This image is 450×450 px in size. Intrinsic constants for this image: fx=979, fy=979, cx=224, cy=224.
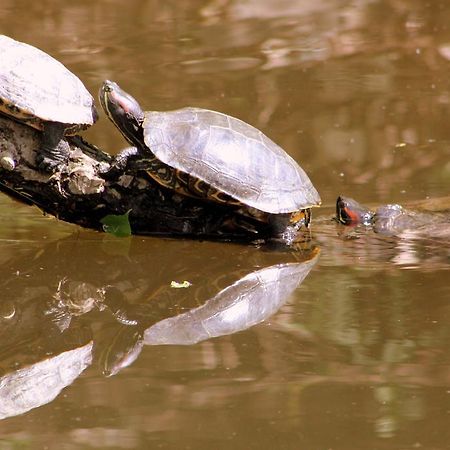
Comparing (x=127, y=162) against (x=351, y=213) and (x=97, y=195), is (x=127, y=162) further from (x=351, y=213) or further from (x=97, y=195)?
(x=351, y=213)

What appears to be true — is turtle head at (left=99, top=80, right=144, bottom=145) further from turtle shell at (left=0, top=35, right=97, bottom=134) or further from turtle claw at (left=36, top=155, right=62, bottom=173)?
turtle claw at (left=36, top=155, right=62, bottom=173)

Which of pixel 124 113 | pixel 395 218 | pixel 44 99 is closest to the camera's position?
pixel 44 99

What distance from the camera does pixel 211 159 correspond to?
6121 millimetres

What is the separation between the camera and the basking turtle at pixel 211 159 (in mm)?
6062

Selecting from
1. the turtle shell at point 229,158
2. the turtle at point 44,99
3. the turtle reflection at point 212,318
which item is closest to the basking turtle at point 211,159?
the turtle shell at point 229,158

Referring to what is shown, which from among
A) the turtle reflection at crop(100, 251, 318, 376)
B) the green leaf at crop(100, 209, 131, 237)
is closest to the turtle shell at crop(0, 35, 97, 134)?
the green leaf at crop(100, 209, 131, 237)

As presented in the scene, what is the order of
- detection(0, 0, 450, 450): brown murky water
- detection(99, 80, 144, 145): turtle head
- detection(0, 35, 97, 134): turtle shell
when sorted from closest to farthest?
detection(0, 0, 450, 450): brown murky water
detection(0, 35, 97, 134): turtle shell
detection(99, 80, 144, 145): turtle head

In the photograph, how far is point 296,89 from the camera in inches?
401

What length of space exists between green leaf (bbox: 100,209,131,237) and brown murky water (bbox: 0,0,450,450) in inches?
2.8

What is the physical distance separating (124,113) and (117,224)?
2.36 feet

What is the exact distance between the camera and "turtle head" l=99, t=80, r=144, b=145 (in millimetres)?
6281

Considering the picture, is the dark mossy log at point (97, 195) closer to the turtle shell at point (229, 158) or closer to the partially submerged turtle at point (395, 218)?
the turtle shell at point (229, 158)

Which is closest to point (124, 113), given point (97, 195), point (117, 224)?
point (97, 195)

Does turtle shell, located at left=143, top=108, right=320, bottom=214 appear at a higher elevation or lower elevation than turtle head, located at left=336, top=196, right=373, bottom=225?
higher
